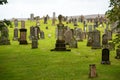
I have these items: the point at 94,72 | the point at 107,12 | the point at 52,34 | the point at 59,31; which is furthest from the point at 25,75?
the point at 52,34

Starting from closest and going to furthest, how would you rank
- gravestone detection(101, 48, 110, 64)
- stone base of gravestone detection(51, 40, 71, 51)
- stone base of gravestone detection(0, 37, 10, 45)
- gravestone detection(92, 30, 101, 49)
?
gravestone detection(101, 48, 110, 64)
stone base of gravestone detection(51, 40, 71, 51)
gravestone detection(92, 30, 101, 49)
stone base of gravestone detection(0, 37, 10, 45)

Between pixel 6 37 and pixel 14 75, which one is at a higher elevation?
pixel 6 37

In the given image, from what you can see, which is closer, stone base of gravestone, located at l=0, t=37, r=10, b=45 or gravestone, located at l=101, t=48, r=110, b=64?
gravestone, located at l=101, t=48, r=110, b=64

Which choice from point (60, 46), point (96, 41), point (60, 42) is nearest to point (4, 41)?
point (60, 42)

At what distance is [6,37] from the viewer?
35406mm

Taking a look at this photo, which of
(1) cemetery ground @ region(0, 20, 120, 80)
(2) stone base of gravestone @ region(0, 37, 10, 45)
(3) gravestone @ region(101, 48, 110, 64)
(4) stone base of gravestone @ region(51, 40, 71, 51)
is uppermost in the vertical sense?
(2) stone base of gravestone @ region(0, 37, 10, 45)

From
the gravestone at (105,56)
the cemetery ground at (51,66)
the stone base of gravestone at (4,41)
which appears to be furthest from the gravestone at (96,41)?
the gravestone at (105,56)

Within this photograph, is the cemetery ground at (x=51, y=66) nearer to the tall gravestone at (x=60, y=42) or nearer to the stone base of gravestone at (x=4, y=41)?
the tall gravestone at (x=60, y=42)

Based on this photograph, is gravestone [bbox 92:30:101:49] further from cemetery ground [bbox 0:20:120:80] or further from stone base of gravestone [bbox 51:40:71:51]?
cemetery ground [bbox 0:20:120:80]

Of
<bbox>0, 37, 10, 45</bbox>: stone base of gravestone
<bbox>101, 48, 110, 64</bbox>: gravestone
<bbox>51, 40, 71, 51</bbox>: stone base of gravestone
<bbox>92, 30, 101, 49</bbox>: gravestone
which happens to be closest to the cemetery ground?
<bbox>101, 48, 110, 64</bbox>: gravestone

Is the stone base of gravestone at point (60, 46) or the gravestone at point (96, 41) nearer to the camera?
the stone base of gravestone at point (60, 46)

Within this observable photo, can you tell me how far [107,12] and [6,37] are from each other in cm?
1743

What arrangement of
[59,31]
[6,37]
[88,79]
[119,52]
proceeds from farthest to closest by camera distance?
[6,37] < [59,31] < [119,52] < [88,79]

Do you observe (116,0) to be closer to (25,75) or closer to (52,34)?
(25,75)
